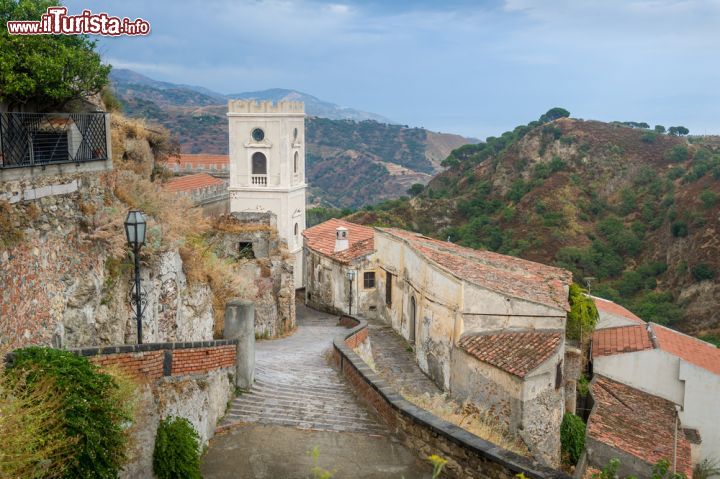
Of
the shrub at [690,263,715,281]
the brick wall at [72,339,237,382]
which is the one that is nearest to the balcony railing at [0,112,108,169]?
the brick wall at [72,339,237,382]

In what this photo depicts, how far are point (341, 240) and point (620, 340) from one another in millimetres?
12970

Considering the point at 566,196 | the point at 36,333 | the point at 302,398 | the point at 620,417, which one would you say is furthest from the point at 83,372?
the point at 566,196

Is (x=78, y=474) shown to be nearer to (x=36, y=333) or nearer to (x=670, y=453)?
(x=36, y=333)

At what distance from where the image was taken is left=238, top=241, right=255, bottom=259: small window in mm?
23906

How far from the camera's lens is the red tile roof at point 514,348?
18078 millimetres

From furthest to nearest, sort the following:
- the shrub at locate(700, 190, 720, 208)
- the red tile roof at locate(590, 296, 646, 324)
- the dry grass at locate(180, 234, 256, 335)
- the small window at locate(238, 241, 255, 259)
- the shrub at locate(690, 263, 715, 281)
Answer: the shrub at locate(700, 190, 720, 208) → the shrub at locate(690, 263, 715, 281) → the red tile roof at locate(590, 296, 646, 324) → the small window at locate(238, 241, 255, 259) → the dry grass at locate(180, 234, 256, 335)

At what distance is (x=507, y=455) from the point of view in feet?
→ 25.5

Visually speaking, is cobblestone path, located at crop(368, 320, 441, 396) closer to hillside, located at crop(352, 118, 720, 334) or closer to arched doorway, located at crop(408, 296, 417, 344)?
arched doorway, located at crop(408, 296, 417, 344)

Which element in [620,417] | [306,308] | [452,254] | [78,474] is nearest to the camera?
[78,474]

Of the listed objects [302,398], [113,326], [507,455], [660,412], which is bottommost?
[660,412]

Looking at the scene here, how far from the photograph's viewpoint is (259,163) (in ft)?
151

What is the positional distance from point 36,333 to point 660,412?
855 inches

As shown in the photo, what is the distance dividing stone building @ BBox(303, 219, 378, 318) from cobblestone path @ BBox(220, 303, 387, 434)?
422 inches

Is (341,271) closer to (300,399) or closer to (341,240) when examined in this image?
(341,240)
